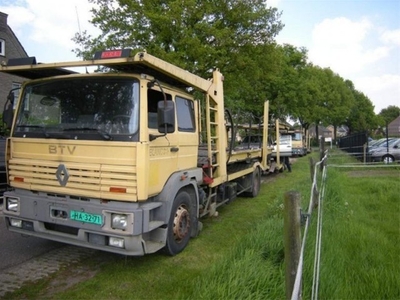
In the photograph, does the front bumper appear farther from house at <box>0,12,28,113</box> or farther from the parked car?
house at <box>0,12,28,113</box>

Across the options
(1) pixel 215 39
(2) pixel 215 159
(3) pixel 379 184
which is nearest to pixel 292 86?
(1) pixel 215 39

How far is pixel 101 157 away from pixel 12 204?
152 cm

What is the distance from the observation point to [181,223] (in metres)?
4.98

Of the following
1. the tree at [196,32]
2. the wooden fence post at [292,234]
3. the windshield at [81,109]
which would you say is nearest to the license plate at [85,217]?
the windshield at [81,109]

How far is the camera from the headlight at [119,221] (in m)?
3.94

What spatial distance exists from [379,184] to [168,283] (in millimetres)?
7555

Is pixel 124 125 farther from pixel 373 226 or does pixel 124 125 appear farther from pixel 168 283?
pixel 373 226

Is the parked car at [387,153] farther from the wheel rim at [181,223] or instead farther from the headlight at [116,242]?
the headlight at [116,242]

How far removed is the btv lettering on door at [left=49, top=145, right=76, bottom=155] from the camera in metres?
4.31

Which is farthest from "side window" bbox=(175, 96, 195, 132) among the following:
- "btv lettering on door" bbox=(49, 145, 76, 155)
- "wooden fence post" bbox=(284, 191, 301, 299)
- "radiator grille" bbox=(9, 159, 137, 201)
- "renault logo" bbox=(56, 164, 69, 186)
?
"wooden fence post" bbox=(284, 191, 301, 299)

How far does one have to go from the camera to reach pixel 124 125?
4.21 m

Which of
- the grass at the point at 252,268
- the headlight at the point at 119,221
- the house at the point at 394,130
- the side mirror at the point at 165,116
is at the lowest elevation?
the grass at the point at 252,268

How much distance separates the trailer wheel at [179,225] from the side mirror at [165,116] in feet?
3.68

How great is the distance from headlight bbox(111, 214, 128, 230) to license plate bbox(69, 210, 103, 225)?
0.46 ft
